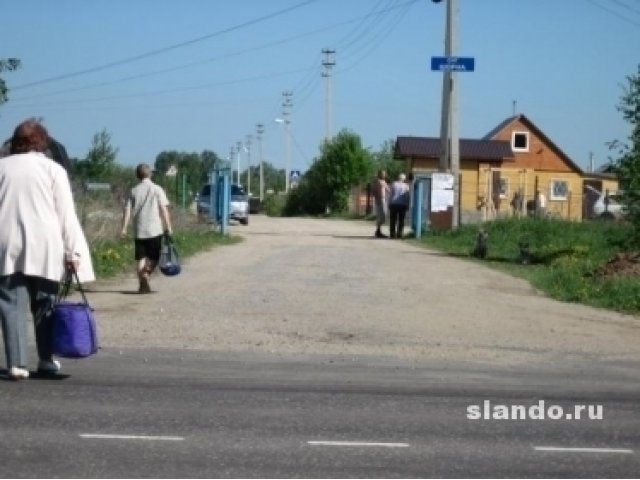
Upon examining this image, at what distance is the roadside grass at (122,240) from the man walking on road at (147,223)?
7.70 feet

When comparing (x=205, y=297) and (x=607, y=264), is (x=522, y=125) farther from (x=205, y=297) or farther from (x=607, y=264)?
(x=205, y=297)

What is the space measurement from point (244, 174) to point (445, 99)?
10940cm

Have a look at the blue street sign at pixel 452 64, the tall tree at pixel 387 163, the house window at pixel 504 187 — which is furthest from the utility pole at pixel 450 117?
the tall tree at pixel 387 163

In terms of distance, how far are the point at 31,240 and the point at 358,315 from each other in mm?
6116

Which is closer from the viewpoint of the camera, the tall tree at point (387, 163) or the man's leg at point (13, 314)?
the man's leg at point (13, 314)

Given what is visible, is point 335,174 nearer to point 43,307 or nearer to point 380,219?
point 380,219

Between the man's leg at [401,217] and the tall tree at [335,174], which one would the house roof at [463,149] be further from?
the man's leg at [401,217]

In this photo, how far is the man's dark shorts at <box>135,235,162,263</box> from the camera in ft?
52.3

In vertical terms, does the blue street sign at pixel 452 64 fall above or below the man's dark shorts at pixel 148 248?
above

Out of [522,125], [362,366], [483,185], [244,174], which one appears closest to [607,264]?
[362,366]

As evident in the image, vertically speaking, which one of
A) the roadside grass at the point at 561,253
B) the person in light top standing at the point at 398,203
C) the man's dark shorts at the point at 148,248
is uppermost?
the person in light top standing at the point at 398,203

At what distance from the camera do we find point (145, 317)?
1367 cm

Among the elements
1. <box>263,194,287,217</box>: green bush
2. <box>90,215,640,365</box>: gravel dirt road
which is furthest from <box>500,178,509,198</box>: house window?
<box>90,215,640,365</box>: gravel dirt road

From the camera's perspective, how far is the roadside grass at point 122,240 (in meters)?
19.4
